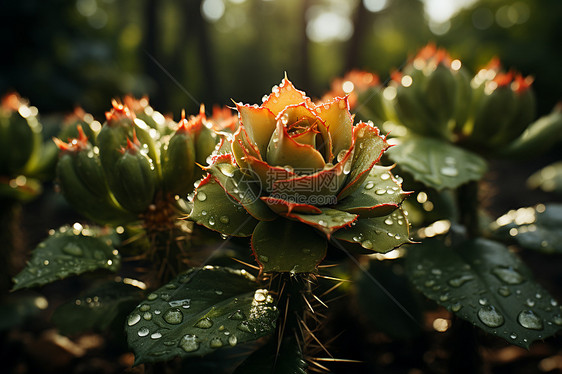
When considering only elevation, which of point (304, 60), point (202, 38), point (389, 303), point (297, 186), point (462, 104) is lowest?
point (389, 303)

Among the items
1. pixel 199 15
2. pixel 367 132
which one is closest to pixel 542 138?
pixel 367 132

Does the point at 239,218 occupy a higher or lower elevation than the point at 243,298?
higher

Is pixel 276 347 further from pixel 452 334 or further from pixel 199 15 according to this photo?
pixel 199 15

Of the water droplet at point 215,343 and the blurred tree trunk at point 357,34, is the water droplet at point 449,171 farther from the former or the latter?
the blurred tree trunk at point 357,34

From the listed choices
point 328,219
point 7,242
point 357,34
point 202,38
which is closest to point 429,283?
point 328,219

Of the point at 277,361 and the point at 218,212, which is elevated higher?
the point at 218,212

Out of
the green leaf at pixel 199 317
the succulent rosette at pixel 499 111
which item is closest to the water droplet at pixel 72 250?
the green leaf at pixel 199 317

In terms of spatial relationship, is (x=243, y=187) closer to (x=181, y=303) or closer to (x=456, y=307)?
(x=181, y=303)
